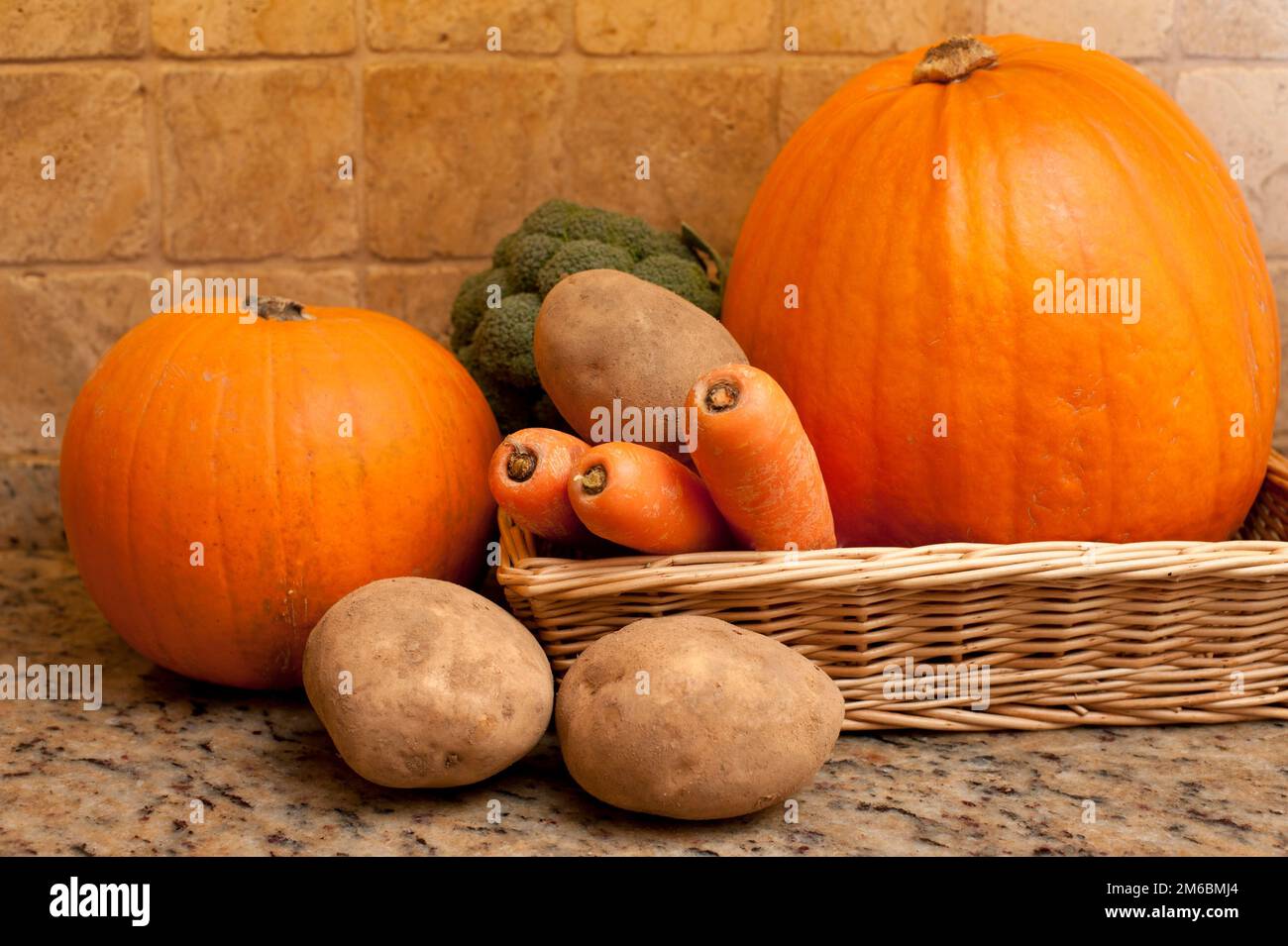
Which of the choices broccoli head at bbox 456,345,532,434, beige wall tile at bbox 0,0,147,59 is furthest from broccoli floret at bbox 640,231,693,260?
beige wall tile at bbox 0,0,147,59

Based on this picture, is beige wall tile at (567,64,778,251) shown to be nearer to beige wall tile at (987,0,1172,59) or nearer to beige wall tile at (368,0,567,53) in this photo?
beige wall tile at (368,0,567,53)

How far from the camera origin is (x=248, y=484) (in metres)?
1.15

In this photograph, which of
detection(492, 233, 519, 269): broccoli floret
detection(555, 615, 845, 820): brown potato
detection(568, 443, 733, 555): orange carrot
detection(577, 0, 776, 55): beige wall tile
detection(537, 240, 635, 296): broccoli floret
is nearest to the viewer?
detection(555, 615, 845, 820): brown potato

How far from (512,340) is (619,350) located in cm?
33

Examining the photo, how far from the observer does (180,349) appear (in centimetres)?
122

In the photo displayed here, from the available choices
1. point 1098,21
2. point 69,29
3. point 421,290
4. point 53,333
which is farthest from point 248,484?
point 1098,21

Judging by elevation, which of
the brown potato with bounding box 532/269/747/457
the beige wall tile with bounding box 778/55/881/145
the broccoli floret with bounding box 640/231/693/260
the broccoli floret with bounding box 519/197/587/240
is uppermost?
the beige wall tile with bounding box 778/55/881/145

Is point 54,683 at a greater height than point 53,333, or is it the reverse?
point 53,333

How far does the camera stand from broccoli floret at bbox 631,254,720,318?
4.78ft

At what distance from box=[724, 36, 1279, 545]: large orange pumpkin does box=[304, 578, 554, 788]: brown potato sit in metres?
0.42

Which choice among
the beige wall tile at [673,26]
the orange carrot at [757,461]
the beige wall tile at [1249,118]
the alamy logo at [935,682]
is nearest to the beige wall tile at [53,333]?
the beige wall tile at [673,26]

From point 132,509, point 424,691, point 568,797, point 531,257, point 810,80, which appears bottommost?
point 568,797

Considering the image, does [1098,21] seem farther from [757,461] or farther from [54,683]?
[54,683]

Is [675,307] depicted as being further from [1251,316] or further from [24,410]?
[24,410]
